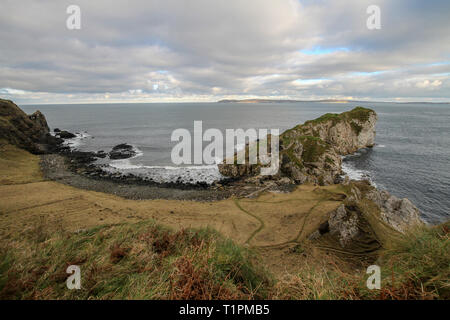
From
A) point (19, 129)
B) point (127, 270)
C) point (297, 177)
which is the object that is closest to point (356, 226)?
point (127, 270)

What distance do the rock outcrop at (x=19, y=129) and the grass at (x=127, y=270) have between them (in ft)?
153

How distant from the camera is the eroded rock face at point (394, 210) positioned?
13.7m

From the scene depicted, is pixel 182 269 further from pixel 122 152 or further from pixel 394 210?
pixel 122 152

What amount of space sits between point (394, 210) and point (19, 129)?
68705 millimetres

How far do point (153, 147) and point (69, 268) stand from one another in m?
47.2

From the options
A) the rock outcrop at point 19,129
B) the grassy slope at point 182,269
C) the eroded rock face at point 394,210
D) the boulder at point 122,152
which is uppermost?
the rock outcrop at point 19,129

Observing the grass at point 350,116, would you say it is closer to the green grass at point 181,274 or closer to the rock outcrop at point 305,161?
the rock outcrop at point 305,161

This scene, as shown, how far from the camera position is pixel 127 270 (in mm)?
4176

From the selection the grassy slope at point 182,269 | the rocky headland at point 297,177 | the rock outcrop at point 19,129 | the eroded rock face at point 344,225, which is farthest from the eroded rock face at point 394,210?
the rock outcrop at point 19,129

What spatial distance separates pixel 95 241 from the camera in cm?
542

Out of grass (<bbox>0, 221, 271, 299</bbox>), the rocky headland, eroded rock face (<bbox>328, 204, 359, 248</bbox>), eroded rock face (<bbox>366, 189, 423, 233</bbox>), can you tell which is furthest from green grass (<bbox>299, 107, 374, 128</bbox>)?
grass (<bbox>0, 221, 271, 299</bbox>)

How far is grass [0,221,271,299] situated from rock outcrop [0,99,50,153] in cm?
4659
